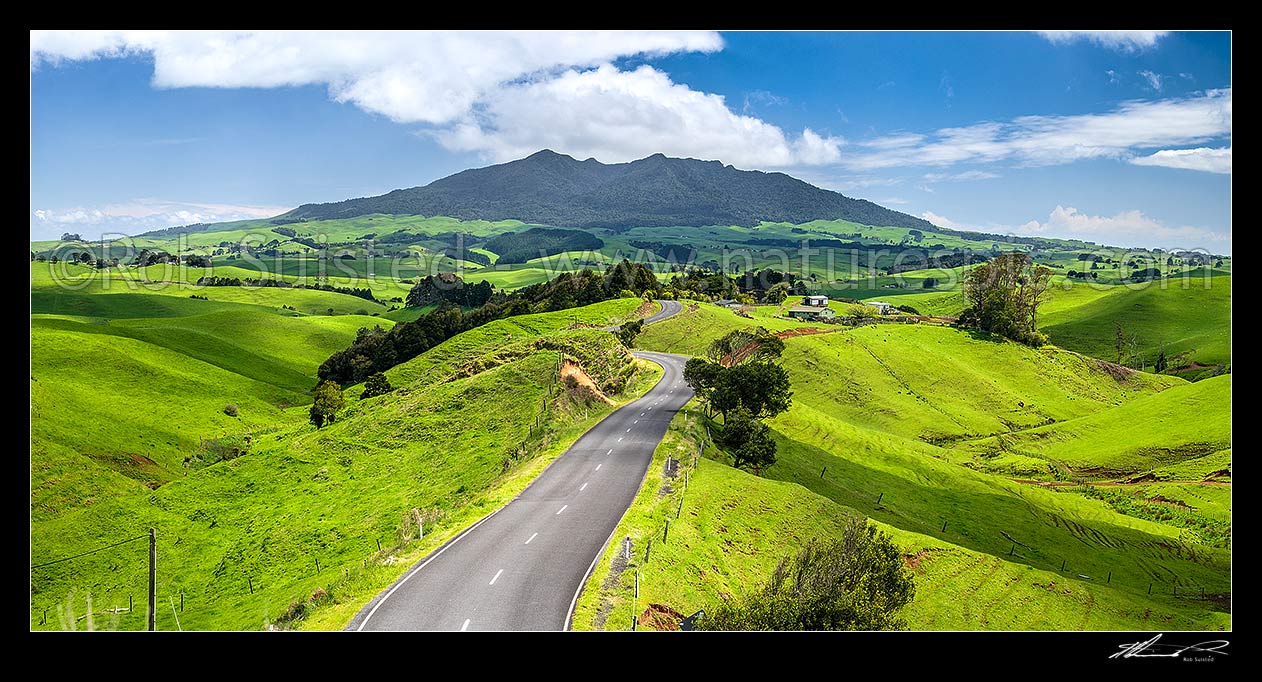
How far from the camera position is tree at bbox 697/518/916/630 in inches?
767

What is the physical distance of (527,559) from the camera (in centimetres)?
2353

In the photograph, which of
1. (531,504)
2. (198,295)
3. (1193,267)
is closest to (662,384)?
(531,504)

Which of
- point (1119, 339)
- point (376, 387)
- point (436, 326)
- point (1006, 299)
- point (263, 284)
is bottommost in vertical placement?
point (376, 387)

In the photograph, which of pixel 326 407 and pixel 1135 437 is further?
pixel 1135 437

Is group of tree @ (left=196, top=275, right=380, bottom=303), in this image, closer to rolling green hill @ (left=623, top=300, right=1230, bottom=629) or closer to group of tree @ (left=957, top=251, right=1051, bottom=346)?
rolling green hill @ (left=623, top=300, right=1230, bottom=629)

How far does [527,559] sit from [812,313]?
112 meters

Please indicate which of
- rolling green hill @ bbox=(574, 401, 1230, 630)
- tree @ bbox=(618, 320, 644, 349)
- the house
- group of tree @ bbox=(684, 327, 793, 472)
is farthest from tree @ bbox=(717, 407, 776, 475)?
the house

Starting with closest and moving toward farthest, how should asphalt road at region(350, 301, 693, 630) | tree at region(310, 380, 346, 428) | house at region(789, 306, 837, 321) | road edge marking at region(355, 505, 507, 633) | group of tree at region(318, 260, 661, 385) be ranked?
road edge marking at region(355, 505, 507, 633) < asphalt road at region(350, 301, 693, 630) < tree at region(310, 380, 346, 428) < group of tree at region(318, 260, 661, 385) < house at region(789, 306, 837, 321)

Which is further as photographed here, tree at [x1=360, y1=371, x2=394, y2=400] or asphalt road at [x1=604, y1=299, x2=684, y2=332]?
asphalt road at [x1=604, y1=299, x2=684, y2=332]

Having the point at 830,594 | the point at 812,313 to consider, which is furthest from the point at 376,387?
the point at 812,313

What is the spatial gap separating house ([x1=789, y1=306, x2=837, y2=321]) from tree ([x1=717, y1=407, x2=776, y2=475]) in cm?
8143

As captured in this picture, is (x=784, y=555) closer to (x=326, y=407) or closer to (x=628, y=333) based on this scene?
(x=326, y=407)
